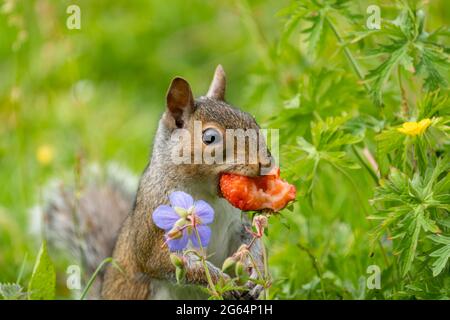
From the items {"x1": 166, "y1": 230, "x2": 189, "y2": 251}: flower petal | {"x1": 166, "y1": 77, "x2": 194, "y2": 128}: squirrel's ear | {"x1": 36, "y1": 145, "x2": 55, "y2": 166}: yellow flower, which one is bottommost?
{"x1": 166, "y1": 230, "x2": 189, "y2": 251}: flower petal

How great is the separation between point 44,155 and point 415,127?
2185mm

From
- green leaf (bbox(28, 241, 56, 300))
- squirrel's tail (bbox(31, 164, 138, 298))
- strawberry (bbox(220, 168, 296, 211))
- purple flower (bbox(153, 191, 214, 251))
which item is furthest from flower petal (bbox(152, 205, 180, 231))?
squirrel's tail (bbox(31, 164, 138, 298))

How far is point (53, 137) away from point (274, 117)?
6.47ft

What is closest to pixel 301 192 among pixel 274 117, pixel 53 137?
pixel 274 117

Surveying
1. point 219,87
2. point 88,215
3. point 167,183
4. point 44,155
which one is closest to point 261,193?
point 167,183

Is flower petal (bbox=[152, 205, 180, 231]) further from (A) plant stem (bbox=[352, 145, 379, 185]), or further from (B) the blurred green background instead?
(A) plant stem (bbox=[352, 145, 379, 185])

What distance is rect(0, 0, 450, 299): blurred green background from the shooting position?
9.79ft

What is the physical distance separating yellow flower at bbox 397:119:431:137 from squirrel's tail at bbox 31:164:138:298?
128cm

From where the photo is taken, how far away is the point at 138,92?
5246mm

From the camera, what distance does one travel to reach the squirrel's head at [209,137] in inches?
93.7

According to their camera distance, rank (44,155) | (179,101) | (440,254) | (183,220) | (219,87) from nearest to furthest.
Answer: (183,220) → (440,254) → (179,101) → (219,87) → (44,155)

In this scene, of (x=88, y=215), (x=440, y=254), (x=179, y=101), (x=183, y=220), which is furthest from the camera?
(x=88, y=215)

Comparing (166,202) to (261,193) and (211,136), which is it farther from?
(261,193)
